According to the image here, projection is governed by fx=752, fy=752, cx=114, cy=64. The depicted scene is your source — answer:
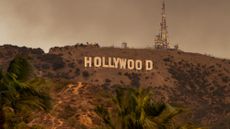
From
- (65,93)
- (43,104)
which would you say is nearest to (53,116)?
(65,93)

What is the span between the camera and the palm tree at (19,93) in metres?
38.7

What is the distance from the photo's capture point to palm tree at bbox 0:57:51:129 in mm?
38688

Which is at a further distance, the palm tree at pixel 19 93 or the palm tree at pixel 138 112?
the palm tree at pixel 19 93

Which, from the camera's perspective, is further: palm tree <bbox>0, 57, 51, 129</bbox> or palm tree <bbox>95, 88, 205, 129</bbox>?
palm tree <bbox>0, 57, 51, 129</bbox>

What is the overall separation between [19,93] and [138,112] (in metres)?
6.80

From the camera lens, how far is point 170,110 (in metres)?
35.8

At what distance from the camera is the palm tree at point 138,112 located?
35906 millimetres

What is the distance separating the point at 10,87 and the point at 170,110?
27.3 ft

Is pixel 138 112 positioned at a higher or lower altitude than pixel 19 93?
lower

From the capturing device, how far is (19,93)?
129 ft

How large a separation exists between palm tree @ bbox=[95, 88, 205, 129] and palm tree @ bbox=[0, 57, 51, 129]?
4148mm

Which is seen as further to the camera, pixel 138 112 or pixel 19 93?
pixel 19 93

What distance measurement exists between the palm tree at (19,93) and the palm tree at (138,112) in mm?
4148

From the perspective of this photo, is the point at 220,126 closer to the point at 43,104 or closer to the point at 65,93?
the point at 65,93
